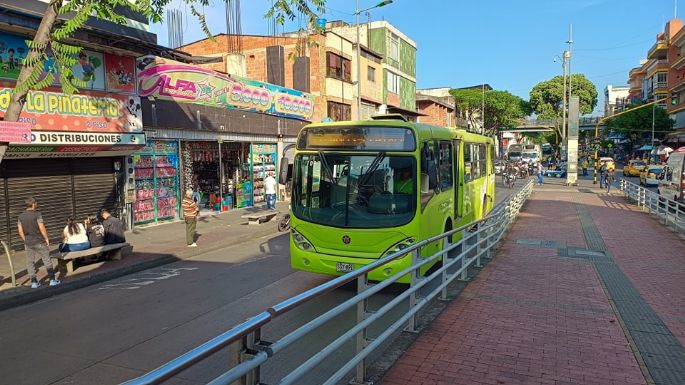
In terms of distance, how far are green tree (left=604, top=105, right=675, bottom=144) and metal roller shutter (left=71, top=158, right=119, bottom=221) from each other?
61932mm

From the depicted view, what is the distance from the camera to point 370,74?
115 ft

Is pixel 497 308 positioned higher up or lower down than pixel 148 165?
lower down

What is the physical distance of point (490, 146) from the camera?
16.6m

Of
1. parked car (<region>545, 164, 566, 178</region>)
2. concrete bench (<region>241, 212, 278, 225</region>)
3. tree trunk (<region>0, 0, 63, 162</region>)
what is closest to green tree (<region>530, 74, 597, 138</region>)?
parked car (<region>545, 164, 566, 178</region>)

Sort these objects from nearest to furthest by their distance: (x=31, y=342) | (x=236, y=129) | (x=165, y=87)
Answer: (x=31, y=342)
(x=165, y=87)
(x=236, y=129)

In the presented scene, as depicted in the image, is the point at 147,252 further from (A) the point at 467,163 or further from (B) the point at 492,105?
(B) the point at 492,105

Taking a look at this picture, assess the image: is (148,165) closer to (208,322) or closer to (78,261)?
(78,261)

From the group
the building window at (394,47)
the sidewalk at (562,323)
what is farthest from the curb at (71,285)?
the building window at (394,47)

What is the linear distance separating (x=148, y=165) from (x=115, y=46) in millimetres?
4131

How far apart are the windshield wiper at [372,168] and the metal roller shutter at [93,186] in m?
9.93

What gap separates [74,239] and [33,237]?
132 centimetres

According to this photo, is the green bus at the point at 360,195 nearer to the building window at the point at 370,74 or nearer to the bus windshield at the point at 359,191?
the bus windshield at the point at 359,191

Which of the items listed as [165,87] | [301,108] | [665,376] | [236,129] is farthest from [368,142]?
[301,108]

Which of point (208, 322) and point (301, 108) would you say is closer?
point (208, 322)
